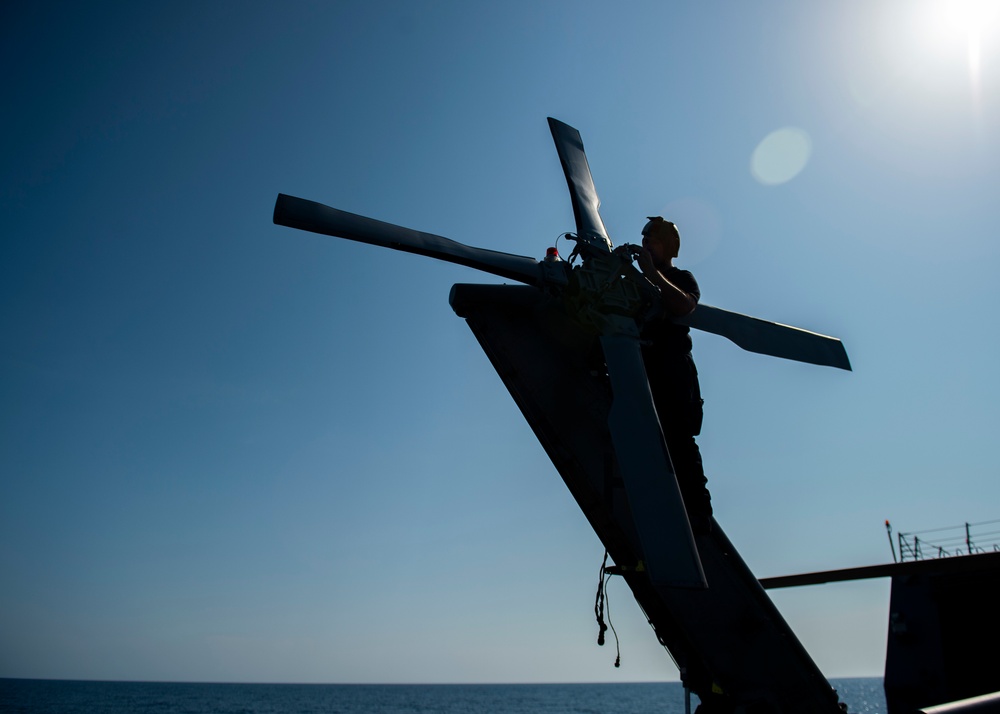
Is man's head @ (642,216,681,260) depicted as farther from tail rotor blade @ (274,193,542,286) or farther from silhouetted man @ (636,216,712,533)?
tail rotor blade @ (274,193,542,286)

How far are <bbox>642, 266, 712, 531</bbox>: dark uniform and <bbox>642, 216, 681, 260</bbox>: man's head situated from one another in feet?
1.09

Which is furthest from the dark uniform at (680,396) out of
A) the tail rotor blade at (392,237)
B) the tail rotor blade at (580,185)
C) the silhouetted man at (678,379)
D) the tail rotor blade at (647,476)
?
the tail rotor blade at (392,237)

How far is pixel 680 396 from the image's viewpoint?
6.32m

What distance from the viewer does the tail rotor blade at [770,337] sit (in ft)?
24.0

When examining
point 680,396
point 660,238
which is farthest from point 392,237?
point 680,396

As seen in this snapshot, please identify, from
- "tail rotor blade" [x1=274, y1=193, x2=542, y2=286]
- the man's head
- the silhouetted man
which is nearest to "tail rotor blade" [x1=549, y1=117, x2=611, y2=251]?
the man's head

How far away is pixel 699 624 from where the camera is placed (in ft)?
19.8

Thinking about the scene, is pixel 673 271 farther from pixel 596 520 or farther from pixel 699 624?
pixel 699 624

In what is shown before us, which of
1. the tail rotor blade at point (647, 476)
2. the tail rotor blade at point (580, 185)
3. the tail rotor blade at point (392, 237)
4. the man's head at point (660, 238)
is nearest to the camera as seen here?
the tail rotor blade at point (647, 476)

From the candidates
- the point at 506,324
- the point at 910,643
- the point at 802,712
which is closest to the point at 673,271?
the point at 506,324

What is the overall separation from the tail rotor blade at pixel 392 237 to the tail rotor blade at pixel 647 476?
137 centimetres

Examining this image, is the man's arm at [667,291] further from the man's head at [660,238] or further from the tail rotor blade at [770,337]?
the tail rotor blade at [770,337]

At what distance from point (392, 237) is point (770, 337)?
15.6ft

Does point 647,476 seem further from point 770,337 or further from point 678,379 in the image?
point 770,337
